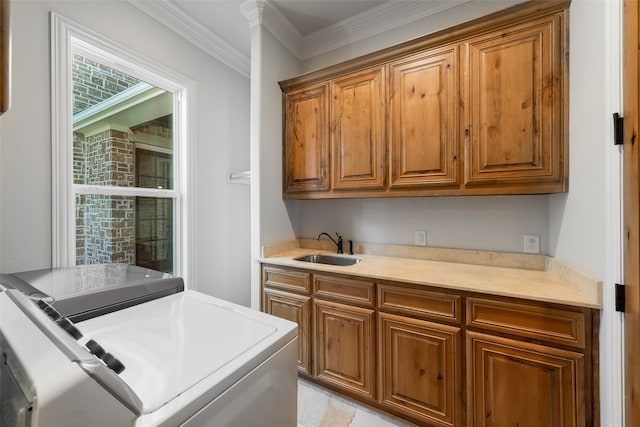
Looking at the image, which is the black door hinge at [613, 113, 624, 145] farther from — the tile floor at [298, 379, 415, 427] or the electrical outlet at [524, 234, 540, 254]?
the tile floor at [298, 379, 415, 427]

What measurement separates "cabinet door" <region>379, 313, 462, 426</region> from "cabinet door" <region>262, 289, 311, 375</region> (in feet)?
1.85

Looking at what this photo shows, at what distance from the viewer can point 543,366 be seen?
129 cm

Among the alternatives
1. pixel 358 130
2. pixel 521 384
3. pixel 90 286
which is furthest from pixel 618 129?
pixel 90 286

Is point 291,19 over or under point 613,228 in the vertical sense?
over

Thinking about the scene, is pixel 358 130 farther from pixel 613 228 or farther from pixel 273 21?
pixel 613 228

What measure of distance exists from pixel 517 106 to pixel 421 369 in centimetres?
169

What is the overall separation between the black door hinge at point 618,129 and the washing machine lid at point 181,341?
1405mm

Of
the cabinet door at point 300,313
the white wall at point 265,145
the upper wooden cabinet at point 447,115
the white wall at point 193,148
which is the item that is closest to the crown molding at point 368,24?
the white wall at point 265,145

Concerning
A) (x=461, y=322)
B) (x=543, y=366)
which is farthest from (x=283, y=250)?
(x=543, y=366)

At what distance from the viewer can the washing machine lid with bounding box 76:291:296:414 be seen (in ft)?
2.13

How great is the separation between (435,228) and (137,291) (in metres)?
2.04

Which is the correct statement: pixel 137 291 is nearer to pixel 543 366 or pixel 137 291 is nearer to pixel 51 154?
pixel 51 154

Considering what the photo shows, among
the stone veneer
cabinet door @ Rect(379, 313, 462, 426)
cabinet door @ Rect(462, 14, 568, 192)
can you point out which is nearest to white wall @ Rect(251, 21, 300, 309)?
the stone veneer

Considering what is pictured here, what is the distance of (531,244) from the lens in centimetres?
A: 185
